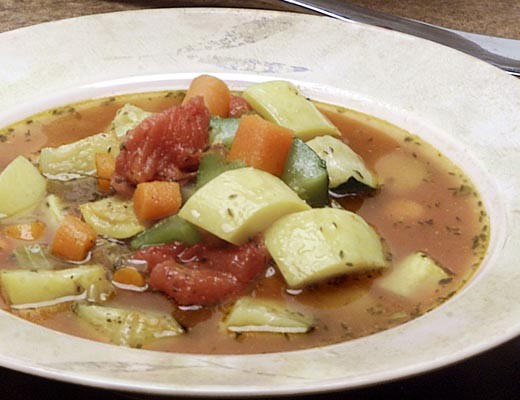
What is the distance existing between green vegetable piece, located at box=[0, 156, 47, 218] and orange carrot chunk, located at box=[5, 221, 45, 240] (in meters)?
0.10

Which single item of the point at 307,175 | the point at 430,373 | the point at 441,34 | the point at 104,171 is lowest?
the point at 430,373

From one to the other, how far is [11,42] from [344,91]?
1.41 m

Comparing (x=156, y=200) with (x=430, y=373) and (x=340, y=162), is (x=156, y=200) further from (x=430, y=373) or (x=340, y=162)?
(x=430, y=373)

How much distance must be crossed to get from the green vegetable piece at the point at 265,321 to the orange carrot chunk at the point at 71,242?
53 cm

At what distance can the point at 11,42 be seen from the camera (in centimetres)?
353

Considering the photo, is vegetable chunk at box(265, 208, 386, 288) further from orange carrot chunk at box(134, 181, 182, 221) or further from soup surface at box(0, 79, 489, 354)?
orange carrot chunk at box(134, 181, 182, 221)

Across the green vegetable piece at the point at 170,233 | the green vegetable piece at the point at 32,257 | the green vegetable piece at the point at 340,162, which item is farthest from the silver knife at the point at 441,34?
the green vegetable piece at the point at 32,257

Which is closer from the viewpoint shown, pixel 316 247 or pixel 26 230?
pixel 316 247

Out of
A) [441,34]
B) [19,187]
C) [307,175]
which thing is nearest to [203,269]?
[307,175]

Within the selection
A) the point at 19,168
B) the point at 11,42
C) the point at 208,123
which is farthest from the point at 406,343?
the point at 11,42

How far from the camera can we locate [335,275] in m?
2.48

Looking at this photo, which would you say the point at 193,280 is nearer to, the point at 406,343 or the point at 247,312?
the point at 247,312

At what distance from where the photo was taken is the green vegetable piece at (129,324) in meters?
2.23

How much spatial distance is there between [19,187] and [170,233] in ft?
2.04
